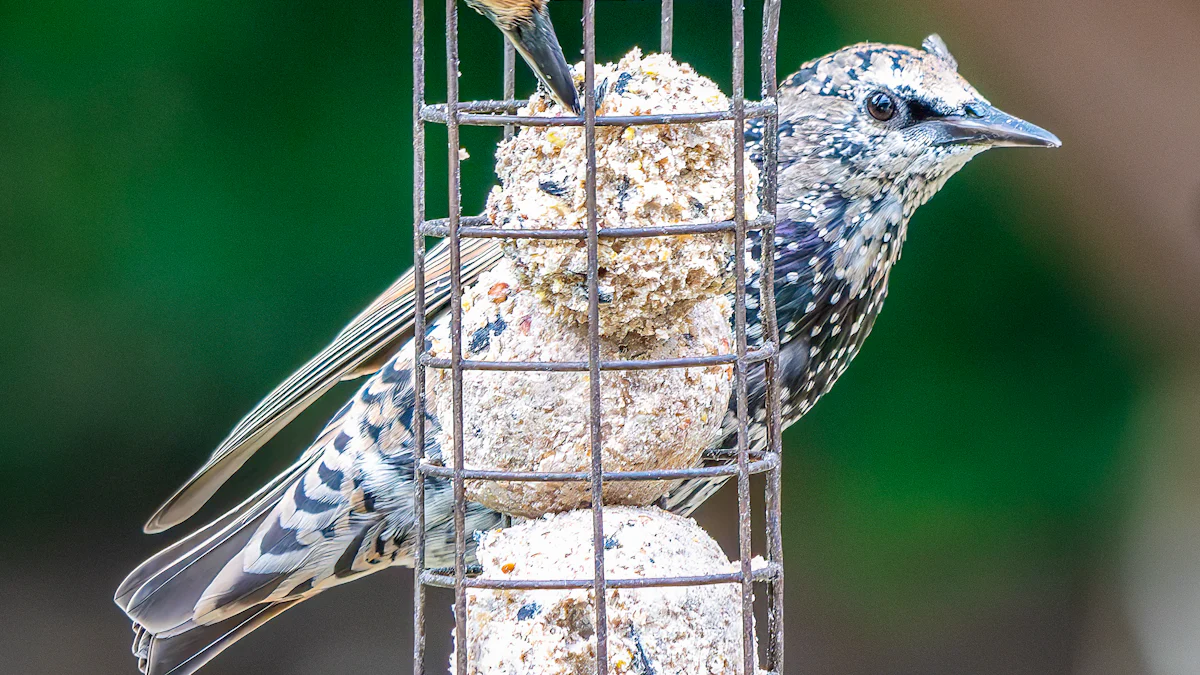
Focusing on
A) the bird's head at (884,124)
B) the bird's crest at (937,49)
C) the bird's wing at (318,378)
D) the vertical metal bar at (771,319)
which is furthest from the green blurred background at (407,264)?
the vertical metal bar at (771,319)

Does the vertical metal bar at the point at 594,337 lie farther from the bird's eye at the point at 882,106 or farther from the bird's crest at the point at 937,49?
the bird's crest at the point at 937,49

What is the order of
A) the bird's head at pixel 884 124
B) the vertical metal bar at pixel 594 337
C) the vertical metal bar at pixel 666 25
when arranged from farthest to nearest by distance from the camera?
the bird's head at pixel 884 124 → the vertical metal bar at pixel 666 25 → the vertical metal bar at pixel 594 337

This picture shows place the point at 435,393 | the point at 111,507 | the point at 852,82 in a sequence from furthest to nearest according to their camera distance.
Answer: the point at 111,507 < the point at 852,82 < the point at 435,393

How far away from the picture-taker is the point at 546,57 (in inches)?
67.6

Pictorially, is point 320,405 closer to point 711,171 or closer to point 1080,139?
point 1080,139

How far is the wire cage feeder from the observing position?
5.40 ft

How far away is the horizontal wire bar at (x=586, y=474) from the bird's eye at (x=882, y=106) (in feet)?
3.64

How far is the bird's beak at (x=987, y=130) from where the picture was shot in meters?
2.57

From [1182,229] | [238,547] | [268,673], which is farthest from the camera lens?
[268,673]

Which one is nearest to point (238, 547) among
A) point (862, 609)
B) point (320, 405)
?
point (320, 405)

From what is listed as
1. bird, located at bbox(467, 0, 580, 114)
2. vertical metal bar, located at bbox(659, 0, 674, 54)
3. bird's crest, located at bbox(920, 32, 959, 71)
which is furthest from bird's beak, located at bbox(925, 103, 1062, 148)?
bird, located at bbox(467, 0, 580, 114)

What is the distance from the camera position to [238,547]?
9.78 feet

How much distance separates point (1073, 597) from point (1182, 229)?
1.48 metres

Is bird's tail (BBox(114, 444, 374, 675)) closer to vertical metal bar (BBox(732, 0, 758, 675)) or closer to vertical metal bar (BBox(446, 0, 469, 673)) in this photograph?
vertical metal bar (BBox(446, 0, 469, 673))
